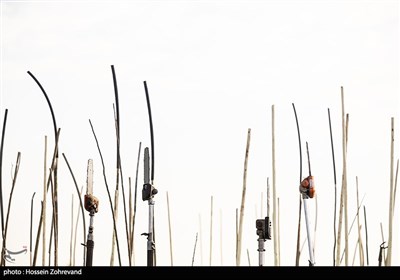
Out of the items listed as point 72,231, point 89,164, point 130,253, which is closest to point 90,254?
point 130,253

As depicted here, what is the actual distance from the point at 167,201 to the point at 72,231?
0.67 m

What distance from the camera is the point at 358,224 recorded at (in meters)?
4.29

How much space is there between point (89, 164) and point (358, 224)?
1620 mm

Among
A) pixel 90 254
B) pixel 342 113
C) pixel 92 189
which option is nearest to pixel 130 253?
pixel 90 254

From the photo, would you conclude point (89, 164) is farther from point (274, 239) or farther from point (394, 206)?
point (394, 206)

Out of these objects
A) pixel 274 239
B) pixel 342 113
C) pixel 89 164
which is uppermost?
pixel 342 113

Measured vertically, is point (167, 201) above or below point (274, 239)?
above
